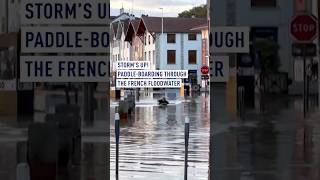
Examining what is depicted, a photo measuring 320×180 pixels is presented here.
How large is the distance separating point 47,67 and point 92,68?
550 millimetres

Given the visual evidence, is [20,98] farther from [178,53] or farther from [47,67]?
[178,53]

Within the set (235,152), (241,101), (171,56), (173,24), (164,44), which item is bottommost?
(235,152)

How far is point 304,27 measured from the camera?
9508 millimetres

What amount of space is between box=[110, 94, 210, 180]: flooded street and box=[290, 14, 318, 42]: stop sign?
310 centimetres

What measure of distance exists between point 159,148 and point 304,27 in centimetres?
717

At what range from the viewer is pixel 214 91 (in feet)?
30.8

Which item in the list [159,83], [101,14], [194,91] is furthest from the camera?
[194,91]

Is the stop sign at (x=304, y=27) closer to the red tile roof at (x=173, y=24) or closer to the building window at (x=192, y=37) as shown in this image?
the red tile roof at (x=173, y=24)

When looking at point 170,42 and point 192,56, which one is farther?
point 170,42

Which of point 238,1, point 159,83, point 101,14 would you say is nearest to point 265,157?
point 238,1

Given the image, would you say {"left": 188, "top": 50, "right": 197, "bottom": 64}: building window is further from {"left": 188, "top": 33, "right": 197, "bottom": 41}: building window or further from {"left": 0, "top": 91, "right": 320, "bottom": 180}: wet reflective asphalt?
{"left": 0, "top": 91, "right": 320, "bottom": 180}: wet reflective asphalt

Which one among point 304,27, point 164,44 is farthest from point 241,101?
point 164,44

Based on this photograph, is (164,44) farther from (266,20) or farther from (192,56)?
(266,20)

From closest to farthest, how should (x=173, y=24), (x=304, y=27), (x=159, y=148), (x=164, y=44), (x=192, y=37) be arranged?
(x=304, y=27), (x=159, y=148), (x=192, y=37), (x=164, y=44), (x=173, y=24)
